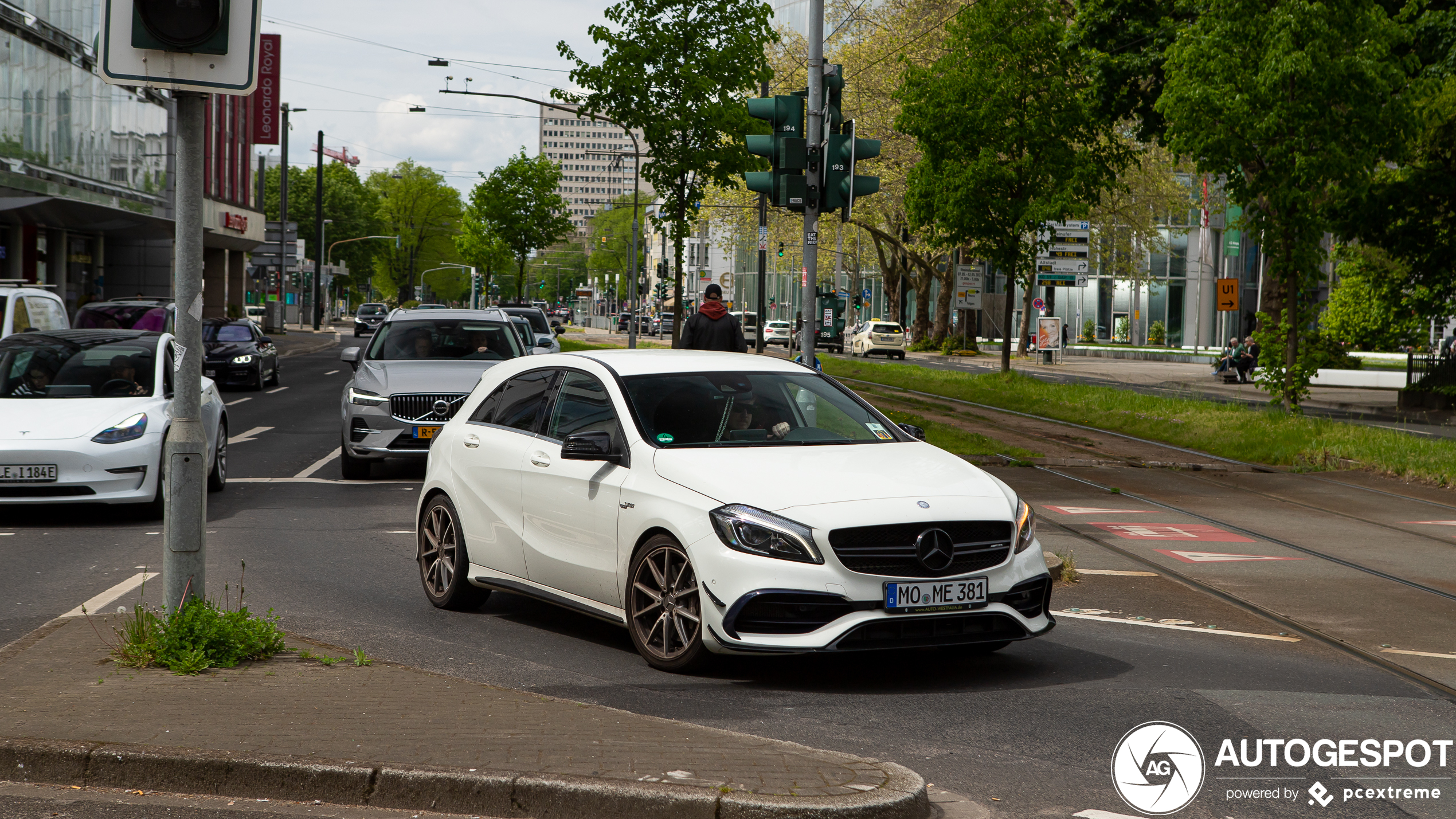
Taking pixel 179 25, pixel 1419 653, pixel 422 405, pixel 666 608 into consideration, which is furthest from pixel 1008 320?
pixel 179 25

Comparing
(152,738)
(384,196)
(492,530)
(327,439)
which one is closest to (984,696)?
(492,530)

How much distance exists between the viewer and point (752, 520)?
5992mm

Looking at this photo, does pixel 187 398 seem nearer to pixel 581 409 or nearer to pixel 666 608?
pixel 581 409

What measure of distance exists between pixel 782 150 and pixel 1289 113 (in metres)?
11.6

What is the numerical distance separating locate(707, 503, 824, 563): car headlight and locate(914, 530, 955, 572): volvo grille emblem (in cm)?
43

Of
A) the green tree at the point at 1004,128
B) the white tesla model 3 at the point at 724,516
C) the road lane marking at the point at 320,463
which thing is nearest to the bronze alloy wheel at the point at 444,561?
the white tesla model 3 at the point at 724,516

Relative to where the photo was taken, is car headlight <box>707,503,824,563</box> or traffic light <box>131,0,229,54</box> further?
car headlight <box>707,503,824,563</box>

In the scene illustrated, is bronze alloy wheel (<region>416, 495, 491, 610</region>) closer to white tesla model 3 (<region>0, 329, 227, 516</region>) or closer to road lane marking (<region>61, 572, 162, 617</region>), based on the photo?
road lane marking (<region>61, 572, 162, 617</region>)

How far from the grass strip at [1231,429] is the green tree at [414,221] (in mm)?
101965

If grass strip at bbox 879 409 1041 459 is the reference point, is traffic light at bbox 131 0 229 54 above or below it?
above

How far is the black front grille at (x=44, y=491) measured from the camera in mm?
10836

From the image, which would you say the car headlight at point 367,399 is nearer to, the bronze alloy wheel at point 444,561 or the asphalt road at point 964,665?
the asphalt road at point 964,665

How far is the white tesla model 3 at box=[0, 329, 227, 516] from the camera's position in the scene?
1086cm

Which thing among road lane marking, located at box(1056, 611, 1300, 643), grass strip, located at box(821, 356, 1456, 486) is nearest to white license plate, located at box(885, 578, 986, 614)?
road lane marking, located at box(1056, 611, 1300, 643)
